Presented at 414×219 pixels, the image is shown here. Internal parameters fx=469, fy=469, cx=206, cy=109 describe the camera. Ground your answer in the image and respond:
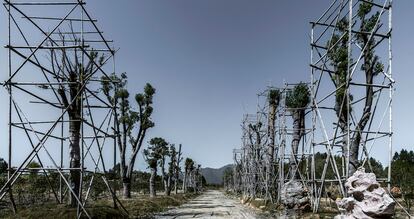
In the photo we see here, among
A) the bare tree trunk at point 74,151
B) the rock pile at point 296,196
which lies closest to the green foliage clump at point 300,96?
the rock pile at point 296,196

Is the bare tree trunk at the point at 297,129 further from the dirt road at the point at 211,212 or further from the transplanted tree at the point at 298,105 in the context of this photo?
the dirt road at the point at 211,212

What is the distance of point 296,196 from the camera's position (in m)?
20.9

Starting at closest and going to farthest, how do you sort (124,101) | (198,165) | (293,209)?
(293,209) < (124,101) < (198,165)

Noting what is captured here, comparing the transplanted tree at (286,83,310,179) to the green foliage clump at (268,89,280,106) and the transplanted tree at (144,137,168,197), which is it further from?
the transplanted tree at (144,137,168,197)

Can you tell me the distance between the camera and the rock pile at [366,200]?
405 inches

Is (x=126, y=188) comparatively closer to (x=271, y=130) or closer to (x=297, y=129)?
(x=271, y=130)

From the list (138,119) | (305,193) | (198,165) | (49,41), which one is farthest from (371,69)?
(198,165)

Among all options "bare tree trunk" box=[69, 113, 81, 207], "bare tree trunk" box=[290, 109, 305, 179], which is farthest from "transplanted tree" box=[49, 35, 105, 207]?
"bare tree trunk" box=[290, 109, 305, 179]

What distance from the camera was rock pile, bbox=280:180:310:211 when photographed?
2075 cm

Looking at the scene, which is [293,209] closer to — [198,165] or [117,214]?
[117,214]

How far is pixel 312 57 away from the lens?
18.3 m

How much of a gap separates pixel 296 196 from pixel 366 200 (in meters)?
10.5

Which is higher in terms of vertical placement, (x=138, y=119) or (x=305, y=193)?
(x=138, y=119)

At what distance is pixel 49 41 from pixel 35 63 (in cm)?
331
